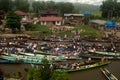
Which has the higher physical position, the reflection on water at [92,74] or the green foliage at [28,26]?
the green foliage at [28,26]

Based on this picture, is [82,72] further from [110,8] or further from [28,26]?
[110,8]

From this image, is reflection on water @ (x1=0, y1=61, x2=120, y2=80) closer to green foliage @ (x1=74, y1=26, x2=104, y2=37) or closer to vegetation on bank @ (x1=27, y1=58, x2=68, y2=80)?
vegetation on bank @ (x1=27, y1=58, x2=68, y2=80)

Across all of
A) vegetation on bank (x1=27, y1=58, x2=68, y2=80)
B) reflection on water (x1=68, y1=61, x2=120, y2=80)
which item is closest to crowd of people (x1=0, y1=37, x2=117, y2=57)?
reflection on water (x1=68, y1=61, x2=120, y2=80)

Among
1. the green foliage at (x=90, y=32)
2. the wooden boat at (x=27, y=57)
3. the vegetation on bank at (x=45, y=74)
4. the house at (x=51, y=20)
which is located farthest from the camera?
the house at (x=51, y=20)

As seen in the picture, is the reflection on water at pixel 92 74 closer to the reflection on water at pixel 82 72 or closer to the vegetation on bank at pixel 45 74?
the reflection on water at pixel 82 72

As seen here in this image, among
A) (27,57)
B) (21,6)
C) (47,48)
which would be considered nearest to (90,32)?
(47,48)

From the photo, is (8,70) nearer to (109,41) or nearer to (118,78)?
(118,78)

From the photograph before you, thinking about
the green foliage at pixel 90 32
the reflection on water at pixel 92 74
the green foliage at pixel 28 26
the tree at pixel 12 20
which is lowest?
the reflection on water at pixel 92 74

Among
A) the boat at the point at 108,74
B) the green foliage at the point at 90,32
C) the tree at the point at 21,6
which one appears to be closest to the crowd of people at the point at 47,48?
the boat at the point at 108,74

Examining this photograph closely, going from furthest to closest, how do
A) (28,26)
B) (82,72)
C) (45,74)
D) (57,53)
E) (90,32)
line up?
(90,32) < (28,26) < (57,53) < (82,72) < (45,74)

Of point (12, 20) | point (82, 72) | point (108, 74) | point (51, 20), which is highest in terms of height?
point (12, 20)

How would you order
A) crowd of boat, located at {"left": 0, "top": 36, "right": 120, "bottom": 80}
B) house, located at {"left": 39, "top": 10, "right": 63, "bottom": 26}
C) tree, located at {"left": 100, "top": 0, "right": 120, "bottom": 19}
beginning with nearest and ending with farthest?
crowd of boat, located at {"left": 0, "top": 36, "right": 120, "bottom": 80}, house, located at {"left": 39, "top": 10, "right": 63, "bottom": 26}, tree, located at {"left": 100, "top": 0, "right": 120, "bottom": 19}

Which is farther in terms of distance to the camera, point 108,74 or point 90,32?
point 90,32

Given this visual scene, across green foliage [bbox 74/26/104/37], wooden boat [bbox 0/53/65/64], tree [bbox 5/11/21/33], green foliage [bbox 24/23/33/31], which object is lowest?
green foliage [bbox 74/26/104/37]
